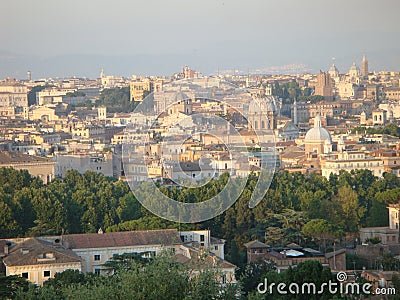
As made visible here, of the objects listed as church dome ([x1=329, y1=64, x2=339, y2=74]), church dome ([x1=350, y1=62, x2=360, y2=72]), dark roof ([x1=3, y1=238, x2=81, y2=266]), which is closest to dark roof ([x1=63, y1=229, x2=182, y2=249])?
dark roof ([x1=3, y1=238, x2=81, y2=266])

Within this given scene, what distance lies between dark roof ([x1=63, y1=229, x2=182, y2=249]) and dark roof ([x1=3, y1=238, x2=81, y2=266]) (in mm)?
612

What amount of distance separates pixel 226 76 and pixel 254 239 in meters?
41.0

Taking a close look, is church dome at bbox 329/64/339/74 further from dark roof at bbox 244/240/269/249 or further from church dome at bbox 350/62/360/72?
dark roof at bbox 244/240/269/249

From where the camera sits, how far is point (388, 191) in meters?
25.8

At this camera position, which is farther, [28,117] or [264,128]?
[28,117]

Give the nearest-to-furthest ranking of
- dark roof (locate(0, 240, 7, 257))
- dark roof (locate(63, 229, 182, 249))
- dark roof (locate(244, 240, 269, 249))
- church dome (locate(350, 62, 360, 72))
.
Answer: dark roof (locate(0, 240, 7, 257))
dark roof (locate(63, 229, 182, 249))
dark roof (locate(244, 240, 269, 249))
church dome (locate(350, 62, 360, 72))

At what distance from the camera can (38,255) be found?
55.6 ft

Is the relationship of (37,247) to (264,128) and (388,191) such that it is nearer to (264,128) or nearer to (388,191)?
(388,191)

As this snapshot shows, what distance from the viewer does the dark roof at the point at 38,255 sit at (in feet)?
55.3

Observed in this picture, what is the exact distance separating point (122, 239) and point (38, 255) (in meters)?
1.96

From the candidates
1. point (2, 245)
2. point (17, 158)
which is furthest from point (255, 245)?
point (17, 158)

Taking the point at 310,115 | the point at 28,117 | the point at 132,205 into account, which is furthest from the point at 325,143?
the point at 28,117

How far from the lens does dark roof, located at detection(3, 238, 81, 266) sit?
55.3 ft

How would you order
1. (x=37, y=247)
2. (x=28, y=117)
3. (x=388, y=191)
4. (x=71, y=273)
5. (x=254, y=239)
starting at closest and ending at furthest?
(x=71, y=273) → (x=37, y=247) → (x=254, y=239) → (x=388, y=191) → (x=28, y=117)
